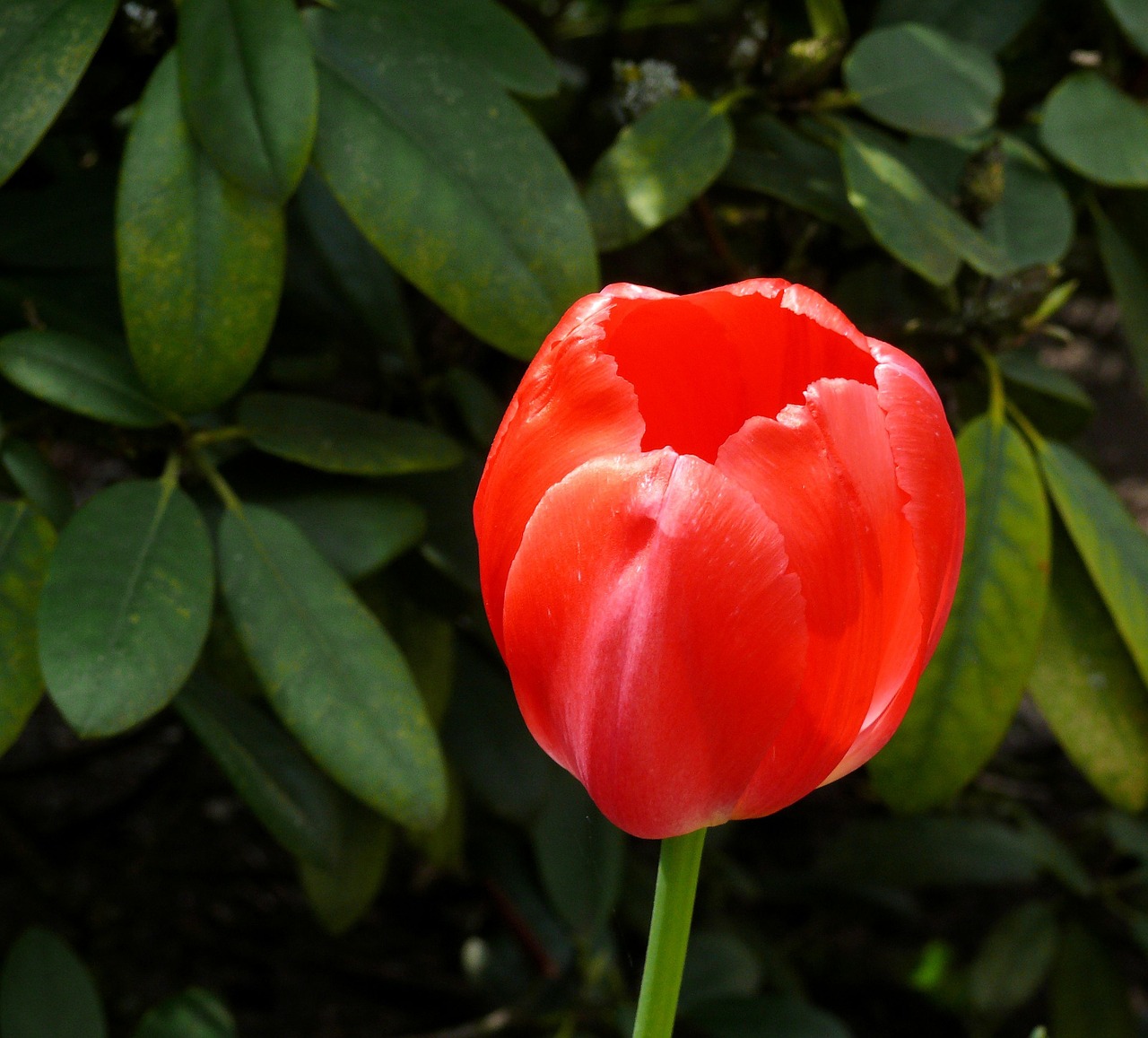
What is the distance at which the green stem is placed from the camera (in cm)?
34

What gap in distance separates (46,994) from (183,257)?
412 mm

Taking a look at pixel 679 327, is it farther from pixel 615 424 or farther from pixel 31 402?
pixel 31 402

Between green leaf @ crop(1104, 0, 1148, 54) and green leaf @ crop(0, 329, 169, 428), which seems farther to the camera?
green leaf @ crop(1104, 0, 1148, 54)

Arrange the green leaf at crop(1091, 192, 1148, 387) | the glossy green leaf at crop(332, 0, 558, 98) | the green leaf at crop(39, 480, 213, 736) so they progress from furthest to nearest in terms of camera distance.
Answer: the green leaf at crop(1091, 192, 1148, 387) < the glossy green leaf at crop(332, 0, 558, 98) < the green leaf at crop(39, 480, 213, 736)

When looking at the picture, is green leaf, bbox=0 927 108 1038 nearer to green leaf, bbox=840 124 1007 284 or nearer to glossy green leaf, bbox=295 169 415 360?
glossy green leaf, bbox=295 169 415 360

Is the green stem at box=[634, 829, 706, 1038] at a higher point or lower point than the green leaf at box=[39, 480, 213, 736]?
higher

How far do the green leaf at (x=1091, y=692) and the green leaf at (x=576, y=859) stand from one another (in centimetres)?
34

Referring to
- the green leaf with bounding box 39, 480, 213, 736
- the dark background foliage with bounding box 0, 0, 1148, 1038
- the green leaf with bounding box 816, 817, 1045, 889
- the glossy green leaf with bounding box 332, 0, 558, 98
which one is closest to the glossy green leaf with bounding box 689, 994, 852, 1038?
the dark background foliage with bounding box 0, 0, 1148, 1038

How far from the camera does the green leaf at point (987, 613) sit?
0.68 metres

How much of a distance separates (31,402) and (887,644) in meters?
0.53

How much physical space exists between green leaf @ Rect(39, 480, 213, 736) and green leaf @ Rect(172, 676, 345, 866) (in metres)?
0.11

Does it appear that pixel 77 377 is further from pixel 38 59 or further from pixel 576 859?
pixel 576 859

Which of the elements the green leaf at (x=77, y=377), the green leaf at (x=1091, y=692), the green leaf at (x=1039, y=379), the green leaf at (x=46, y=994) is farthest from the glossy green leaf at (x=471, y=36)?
the green leaf at (x=46, y=994)

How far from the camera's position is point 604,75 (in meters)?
0.96
